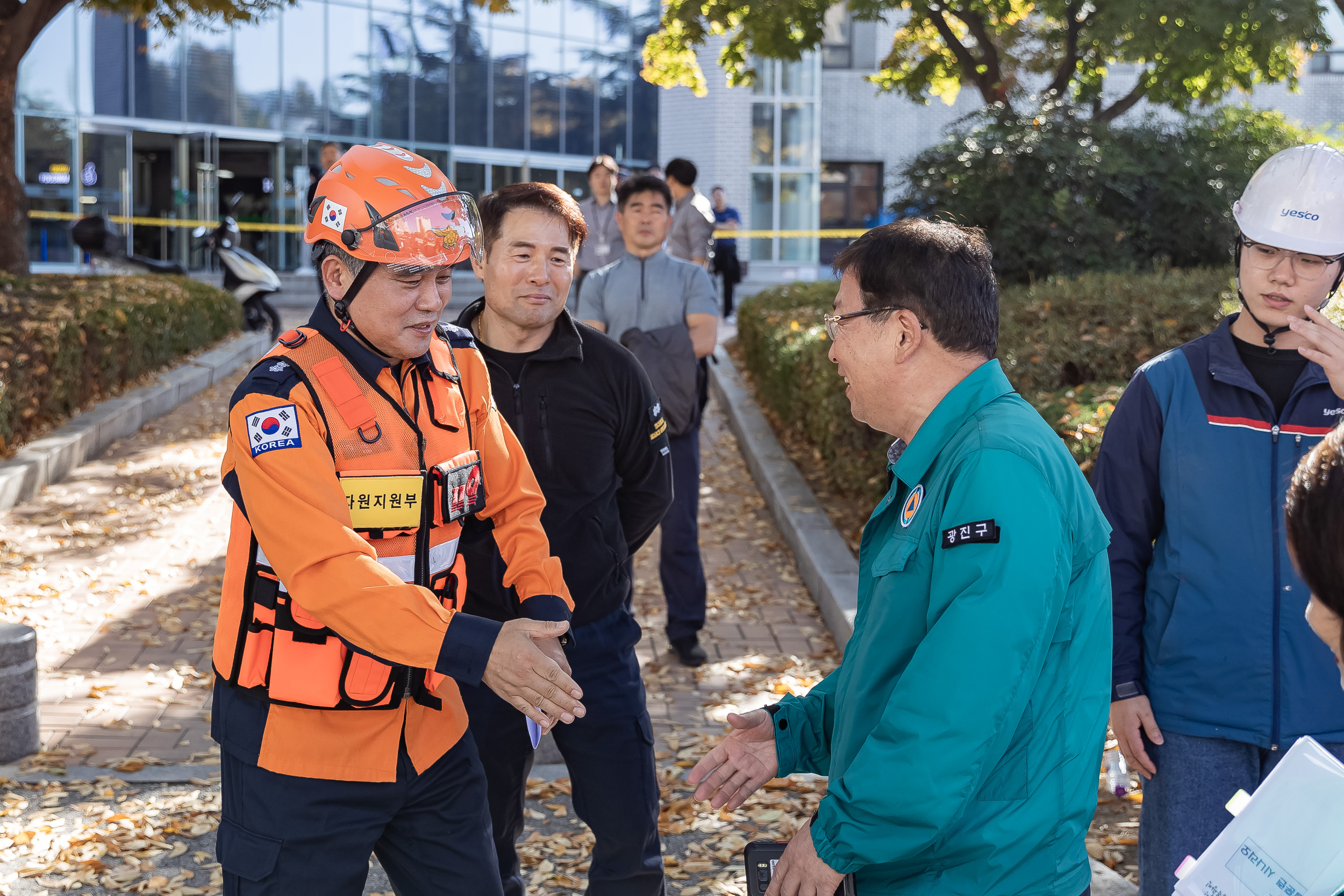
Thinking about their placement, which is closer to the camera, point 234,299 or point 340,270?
point 340,270

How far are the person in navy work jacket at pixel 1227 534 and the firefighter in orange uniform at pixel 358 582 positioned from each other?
4.78 feet

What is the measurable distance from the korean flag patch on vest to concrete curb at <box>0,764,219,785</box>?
291 cm

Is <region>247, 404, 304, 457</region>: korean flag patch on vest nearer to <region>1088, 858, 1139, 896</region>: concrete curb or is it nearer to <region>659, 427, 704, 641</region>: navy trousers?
<region>1088, 858, 1139, 896</region>: concrete curb

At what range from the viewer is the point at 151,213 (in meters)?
24.7

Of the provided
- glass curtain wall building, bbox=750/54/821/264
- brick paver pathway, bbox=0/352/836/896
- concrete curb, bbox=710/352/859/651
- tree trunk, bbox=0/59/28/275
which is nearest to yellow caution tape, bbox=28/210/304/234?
tree trunk, bbox=0/59/28/275

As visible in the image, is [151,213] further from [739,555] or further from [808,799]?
[808,799]

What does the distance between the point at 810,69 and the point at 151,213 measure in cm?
1486

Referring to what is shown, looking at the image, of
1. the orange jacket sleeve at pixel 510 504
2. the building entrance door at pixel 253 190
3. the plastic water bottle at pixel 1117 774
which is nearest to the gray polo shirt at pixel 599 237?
the plastic water bottle at pixel 1117 774

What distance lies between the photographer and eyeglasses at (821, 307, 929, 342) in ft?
7.07

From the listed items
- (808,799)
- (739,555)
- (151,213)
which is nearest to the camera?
(808,799)

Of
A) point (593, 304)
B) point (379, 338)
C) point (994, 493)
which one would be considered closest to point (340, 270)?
point (379, 338)

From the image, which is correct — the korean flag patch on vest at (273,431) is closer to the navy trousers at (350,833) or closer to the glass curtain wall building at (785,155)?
the navy trousers at (350,833)

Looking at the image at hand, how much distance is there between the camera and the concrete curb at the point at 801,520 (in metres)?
6.61

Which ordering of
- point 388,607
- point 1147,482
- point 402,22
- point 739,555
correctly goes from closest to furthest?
1. point 388,607
2. point 1147,482
3. point 739,555
4. point 402,22
